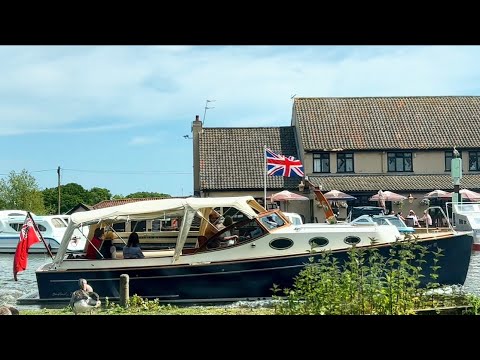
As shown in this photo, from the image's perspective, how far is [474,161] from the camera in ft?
173

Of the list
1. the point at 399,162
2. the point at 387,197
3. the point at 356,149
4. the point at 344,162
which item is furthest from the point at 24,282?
the point at 399,162

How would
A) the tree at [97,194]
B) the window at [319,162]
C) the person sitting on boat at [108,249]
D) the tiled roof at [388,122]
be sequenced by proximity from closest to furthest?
the person sitting on boat at [108,249], the window at [319,162], the tiled roof at [388,122], the tree at [97,194]

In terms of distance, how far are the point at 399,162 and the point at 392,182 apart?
2.58 meters

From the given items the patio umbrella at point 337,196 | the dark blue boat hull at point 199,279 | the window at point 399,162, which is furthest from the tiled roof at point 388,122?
the dark blue boat hull at point 199,279

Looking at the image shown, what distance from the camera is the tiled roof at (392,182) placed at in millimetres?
49438

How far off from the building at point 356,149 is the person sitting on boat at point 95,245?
29.6 m

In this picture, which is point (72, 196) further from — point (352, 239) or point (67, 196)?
point (352, 239)

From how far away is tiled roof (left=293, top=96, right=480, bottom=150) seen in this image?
174 feet

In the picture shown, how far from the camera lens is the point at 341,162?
173 feet

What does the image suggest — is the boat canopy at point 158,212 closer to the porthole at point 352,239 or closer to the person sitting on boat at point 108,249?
the person sitting on boat at point 108,249

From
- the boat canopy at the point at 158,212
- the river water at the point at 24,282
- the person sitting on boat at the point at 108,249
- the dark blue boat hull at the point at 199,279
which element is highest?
the boat canopy at the point at 158,212

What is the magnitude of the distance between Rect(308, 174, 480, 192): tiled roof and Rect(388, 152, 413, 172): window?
2.77 feet
